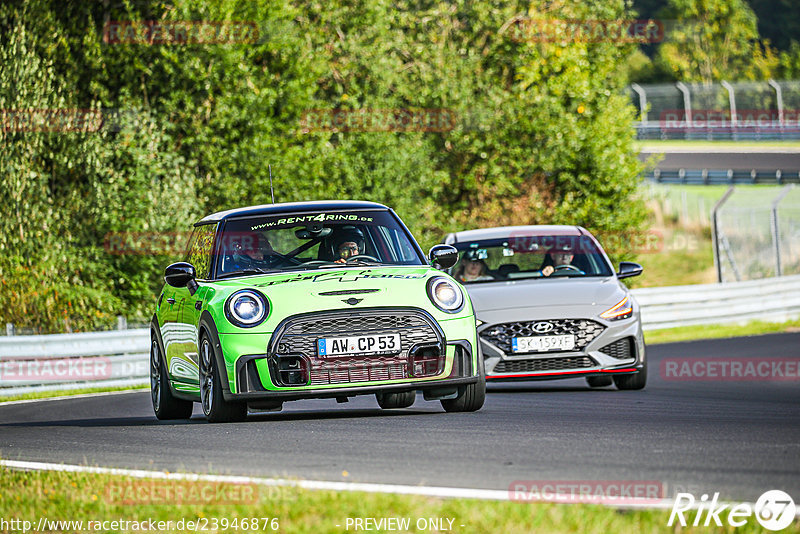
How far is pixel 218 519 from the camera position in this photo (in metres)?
5.62

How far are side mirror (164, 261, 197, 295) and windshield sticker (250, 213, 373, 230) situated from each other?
1.91 feet

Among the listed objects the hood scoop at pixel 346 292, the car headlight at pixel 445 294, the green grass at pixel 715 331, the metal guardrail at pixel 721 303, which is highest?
the hood scoop at pixel 346 292

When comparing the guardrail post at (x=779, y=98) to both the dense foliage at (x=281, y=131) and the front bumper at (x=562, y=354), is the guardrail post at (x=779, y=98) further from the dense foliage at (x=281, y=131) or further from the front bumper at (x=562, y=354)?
the front bumper at (x=562, y=354)

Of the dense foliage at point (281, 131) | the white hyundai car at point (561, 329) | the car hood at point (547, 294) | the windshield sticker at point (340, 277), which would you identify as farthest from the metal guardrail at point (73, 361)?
the windshield sticker at point (340, 277)

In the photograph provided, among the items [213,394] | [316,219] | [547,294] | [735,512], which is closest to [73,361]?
[547,294]

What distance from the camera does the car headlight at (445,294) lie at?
9.34 m

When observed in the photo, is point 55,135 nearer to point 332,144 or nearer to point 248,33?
point 248,33

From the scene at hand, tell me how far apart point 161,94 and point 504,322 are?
1645 centimetres

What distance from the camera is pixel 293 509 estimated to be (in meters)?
5.71

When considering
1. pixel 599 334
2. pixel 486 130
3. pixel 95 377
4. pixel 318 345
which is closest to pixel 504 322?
pixel 599 334

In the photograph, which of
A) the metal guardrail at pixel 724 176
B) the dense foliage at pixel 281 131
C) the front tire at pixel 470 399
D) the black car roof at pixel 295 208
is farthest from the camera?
the metal guardrail at pixel 724 176

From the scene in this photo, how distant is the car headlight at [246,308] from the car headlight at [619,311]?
431 centimetres

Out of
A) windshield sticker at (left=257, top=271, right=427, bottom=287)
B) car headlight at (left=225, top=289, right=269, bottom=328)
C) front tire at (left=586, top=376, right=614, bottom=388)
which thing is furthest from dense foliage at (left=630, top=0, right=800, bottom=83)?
car headlight at (left=225, top=289, right=269, bottom=328)

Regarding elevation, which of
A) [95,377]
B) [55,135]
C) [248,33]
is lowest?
[95,377]
